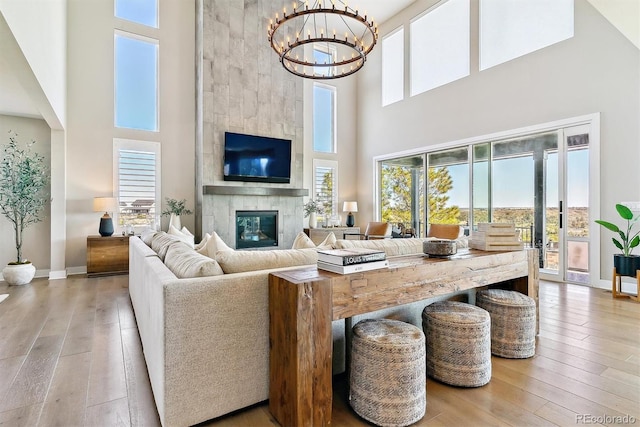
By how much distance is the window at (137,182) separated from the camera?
561 centimetres

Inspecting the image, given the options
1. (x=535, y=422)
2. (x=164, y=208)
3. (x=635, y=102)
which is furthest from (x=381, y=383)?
(x=164, y=208)

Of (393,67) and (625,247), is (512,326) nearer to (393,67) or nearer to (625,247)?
(625,247)

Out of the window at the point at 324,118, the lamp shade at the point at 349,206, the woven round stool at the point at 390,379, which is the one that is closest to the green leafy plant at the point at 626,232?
the woven round stool at the point at 390,379

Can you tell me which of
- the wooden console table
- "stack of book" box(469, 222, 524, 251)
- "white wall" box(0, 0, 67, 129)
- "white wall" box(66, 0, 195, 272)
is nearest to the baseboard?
"white wall" box(66, 0, 195, 272)

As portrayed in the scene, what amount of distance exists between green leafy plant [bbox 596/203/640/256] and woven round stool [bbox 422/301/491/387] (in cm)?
315

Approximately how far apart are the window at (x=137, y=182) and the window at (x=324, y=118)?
3.71 meters

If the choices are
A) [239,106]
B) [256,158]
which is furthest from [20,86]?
[256,158]

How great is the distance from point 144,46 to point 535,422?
7399 millimetres

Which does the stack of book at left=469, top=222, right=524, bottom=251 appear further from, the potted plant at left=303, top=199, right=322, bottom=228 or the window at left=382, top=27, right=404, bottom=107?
the window at left=382, top=27, right=404, bottom=107

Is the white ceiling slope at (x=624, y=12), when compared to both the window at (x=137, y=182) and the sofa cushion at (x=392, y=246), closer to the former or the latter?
the sofa cushion at (x=392, y=246)

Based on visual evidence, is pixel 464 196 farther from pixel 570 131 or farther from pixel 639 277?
pixel 639 277

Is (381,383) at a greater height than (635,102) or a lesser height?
lesser

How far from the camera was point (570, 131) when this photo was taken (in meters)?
4.61

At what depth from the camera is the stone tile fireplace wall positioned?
5.93 metres
